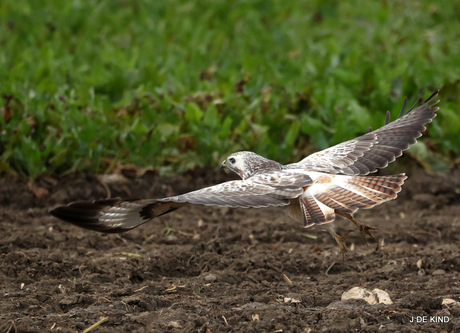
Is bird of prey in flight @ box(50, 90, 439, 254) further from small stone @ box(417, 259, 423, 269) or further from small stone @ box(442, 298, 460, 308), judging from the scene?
small stone @ box(442, 298, 460, 308)

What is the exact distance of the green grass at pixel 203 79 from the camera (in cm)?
752

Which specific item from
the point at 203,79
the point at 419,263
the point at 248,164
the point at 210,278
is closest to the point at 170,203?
the point at 210,278

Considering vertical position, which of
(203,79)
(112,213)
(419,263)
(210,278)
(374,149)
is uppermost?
(112,213)

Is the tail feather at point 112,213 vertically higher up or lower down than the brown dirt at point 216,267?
higher up

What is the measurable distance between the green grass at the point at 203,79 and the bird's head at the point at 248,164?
1.92 meters

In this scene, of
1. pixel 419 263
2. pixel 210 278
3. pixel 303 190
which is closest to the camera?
pixel 303 190

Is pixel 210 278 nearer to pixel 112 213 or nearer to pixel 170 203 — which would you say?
pixel 170 203

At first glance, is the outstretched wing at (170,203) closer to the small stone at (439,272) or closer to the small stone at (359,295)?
the small stone at (359,295)

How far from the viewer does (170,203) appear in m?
4.66

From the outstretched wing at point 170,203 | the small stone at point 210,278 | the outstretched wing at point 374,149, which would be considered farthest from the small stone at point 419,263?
the small stone at point 210,278

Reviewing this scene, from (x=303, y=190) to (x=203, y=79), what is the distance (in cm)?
450

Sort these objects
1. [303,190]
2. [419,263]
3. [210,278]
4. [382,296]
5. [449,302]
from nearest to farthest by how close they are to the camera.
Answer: [449,302]
[382,296]
[303,190]
[210,278]
[419,263]

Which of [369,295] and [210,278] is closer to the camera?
A: [369,295]

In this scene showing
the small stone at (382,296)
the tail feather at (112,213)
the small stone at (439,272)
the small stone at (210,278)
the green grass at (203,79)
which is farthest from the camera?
the green grass at (203,79)
